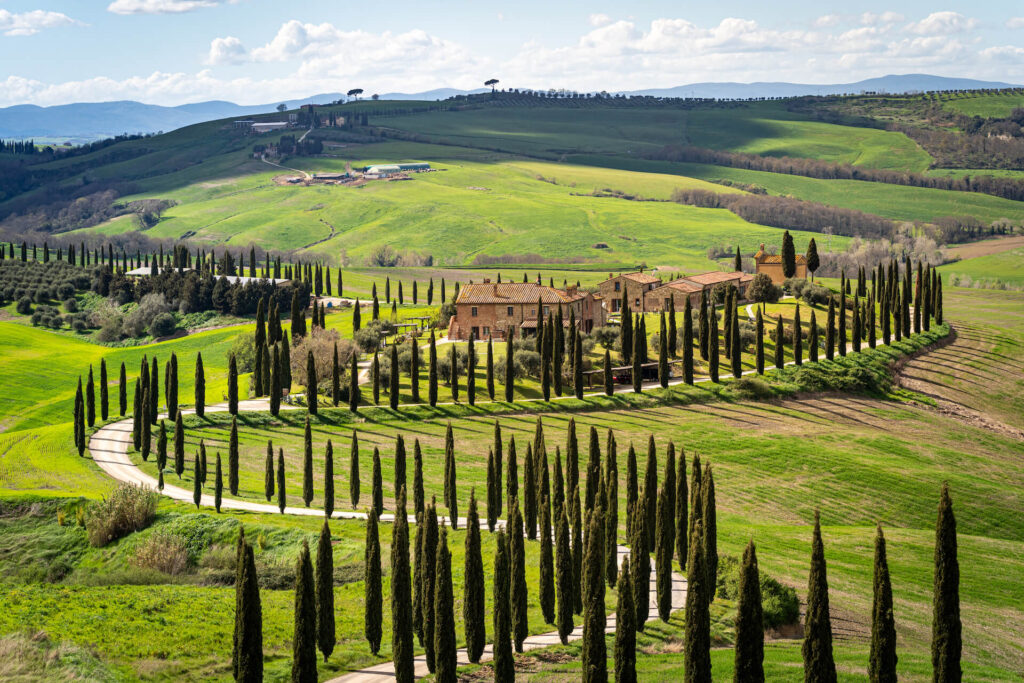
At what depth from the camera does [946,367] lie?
11806 cm

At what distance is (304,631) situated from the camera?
42.3 m

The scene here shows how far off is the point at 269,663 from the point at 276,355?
5440cm

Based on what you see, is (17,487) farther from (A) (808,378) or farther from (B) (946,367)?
(B) (946,367)

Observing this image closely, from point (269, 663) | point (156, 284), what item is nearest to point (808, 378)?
point (269, 663)

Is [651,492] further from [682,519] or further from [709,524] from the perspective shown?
[709,524]

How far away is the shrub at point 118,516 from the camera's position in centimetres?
6194

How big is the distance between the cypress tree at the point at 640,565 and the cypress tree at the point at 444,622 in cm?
1024

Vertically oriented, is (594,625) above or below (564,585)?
above

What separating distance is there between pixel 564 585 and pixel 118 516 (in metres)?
28.3

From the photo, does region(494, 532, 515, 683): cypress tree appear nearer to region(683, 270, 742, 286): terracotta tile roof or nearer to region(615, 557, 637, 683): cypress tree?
region(615, 557, 637, 683): cypress tree

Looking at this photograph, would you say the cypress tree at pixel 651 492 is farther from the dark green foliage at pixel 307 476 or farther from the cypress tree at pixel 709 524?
the dark green foliage at pixel 307 476

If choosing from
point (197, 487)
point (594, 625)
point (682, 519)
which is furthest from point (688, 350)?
point (594, 625)

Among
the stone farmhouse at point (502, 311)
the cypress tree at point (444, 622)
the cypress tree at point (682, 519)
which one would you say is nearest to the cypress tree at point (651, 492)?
the cypress tree at point (682, 519)

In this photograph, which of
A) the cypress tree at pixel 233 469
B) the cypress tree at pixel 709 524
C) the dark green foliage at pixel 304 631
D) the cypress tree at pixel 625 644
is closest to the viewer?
the cypress tree at pixel 625 644
